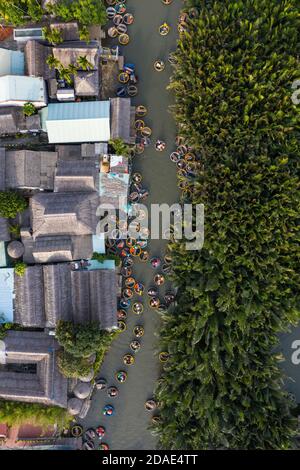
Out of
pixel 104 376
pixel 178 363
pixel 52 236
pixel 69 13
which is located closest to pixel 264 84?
pixel 69 13

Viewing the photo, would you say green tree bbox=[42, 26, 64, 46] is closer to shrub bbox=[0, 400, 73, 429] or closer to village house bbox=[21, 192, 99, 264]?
village house bbox=[21, 192, 99, 264]

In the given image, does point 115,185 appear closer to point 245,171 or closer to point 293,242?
point 245,171

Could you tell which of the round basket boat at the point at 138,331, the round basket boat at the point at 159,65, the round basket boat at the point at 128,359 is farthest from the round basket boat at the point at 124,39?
the round basket boat at the point at 128,359

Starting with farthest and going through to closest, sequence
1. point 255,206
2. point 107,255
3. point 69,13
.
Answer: point 107,255
point 69,13
point 255,206

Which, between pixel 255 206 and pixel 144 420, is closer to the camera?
pixel 255 206

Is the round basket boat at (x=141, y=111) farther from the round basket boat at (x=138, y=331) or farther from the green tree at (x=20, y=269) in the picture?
the round basket boat at (x=138, y=331)

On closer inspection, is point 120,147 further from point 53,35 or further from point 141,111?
point 53,35
